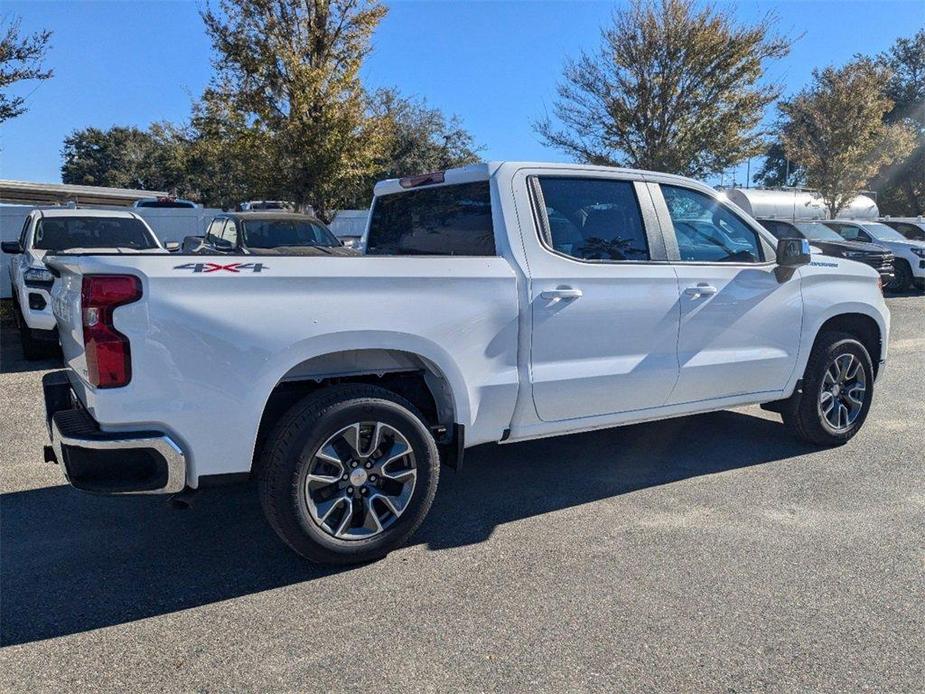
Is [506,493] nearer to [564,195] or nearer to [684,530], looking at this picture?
[684,530]

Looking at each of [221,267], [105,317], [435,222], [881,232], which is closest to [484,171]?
[435,222]

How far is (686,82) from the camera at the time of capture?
1689cm

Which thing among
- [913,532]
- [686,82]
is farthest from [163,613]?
[686,82]

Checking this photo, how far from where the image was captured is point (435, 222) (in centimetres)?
464

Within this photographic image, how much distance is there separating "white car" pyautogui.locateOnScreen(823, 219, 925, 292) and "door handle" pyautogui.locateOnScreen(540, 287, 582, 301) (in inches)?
637

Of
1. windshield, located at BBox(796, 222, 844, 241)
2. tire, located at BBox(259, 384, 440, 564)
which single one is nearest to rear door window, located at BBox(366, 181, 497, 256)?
tire, located at BBox(259, 384, 440, 564)

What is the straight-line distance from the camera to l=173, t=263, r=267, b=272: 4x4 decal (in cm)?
306

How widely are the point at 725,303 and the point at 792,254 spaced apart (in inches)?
25.2

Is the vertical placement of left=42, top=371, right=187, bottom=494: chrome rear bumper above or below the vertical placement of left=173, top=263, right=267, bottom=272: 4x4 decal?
below

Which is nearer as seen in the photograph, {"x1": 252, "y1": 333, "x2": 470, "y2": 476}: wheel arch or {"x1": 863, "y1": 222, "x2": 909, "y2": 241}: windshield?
{"x1": 252, "y1": 333, "x2": 470, "y2": 476}: wheel arch

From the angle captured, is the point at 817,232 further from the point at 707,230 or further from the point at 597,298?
the point at 597,298

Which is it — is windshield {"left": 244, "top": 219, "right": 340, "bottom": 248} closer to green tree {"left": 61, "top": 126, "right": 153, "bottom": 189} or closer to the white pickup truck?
the white pickup truck

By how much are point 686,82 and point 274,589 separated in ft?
54.4

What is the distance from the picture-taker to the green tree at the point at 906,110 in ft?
126
